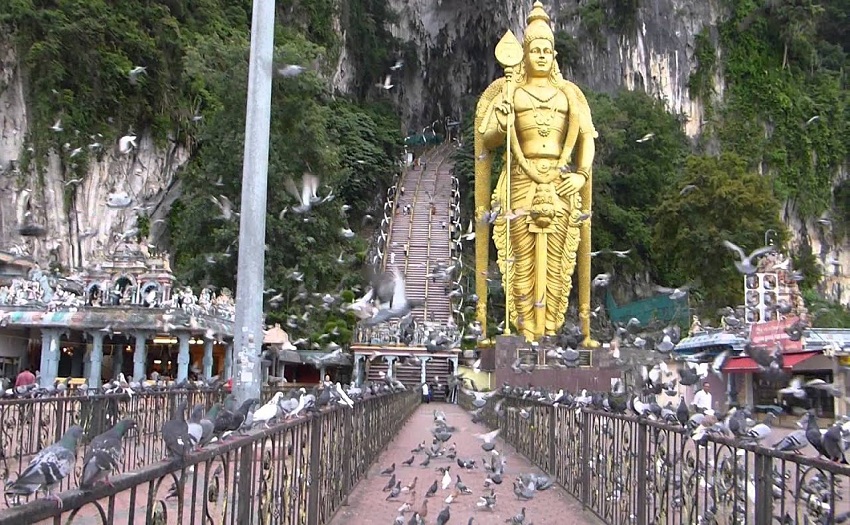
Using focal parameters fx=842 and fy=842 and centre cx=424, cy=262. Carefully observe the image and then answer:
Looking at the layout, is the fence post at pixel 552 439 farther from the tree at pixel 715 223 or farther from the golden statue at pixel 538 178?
the tree at pixel 715 223

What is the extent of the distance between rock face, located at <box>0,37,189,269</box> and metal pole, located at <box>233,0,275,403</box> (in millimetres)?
18309

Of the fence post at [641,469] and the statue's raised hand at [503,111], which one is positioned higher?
the statue's raised hand at [503,111]

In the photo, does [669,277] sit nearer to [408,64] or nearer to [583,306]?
[583,306]

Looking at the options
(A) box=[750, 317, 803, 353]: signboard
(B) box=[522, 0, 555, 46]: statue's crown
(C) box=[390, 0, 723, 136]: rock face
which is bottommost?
(A) box=[750, 317, 803, 353]: signboard

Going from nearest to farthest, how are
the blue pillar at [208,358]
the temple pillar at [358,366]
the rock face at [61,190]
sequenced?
the blue pillar at [208,358] → the temple pillar at [358,366] → the rock face at [61,190]

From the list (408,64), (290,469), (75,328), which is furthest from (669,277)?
(290,469)

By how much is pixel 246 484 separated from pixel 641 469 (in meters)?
2.64

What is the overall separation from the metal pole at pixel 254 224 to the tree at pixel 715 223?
21098mm

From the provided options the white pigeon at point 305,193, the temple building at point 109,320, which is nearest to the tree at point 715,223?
the white pigeon at point 305,193

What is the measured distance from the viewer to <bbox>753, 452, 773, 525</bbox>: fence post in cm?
337

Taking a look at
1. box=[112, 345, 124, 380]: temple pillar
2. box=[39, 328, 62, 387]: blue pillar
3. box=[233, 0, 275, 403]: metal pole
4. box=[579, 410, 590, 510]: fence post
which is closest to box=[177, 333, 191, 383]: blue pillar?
box=[39, 328, 62, 387]: blue pillar

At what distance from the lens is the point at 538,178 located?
18953 millimetres

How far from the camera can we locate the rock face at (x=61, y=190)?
26203 mm

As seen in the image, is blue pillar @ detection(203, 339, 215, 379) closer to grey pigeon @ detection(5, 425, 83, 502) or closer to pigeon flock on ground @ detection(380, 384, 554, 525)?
pigeon flock on ground @ detection(380, 384, 554, 525)
